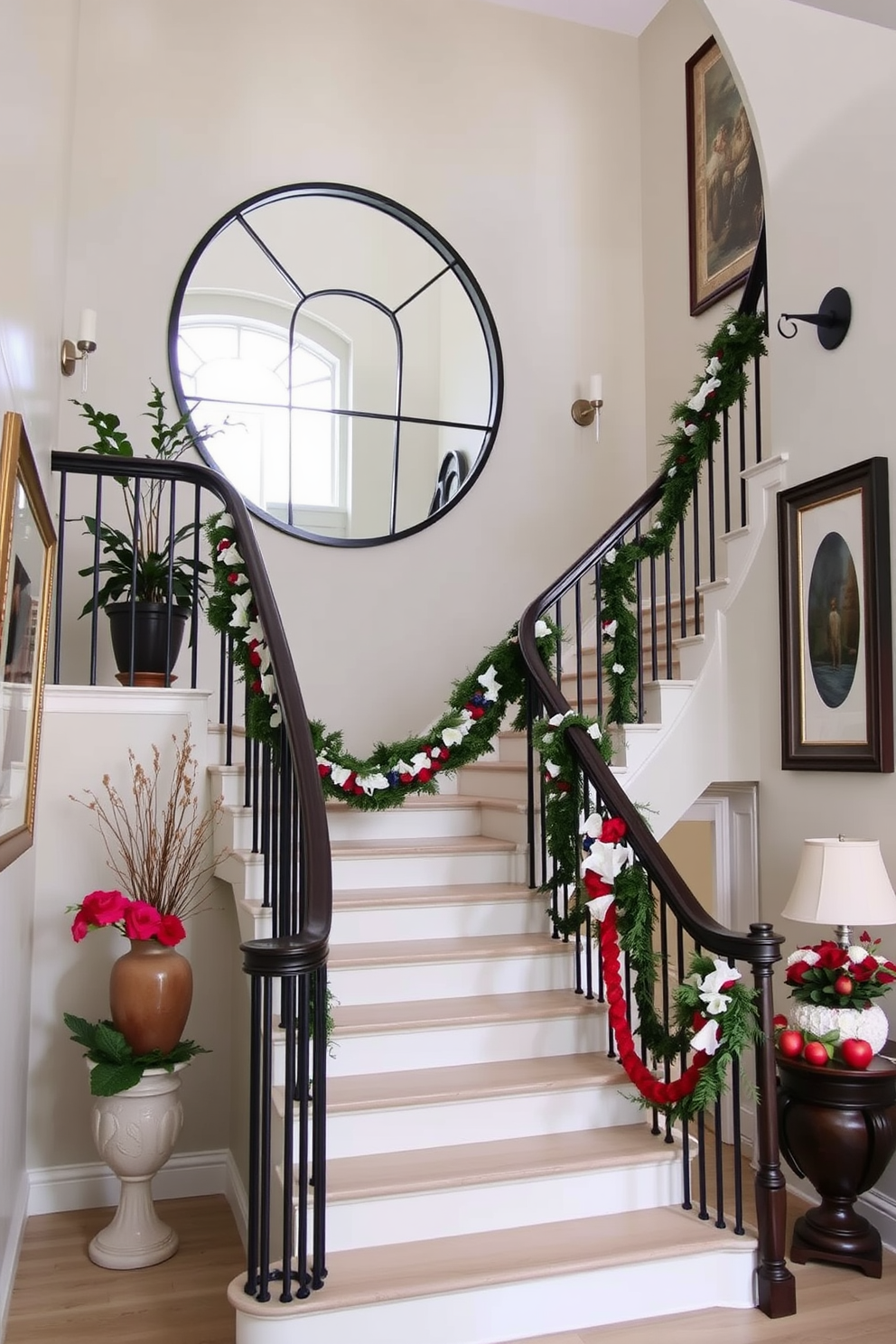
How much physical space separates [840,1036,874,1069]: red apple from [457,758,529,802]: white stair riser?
1585 mm

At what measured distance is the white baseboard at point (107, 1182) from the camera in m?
3.71

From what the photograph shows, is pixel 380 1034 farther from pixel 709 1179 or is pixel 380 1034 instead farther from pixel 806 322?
pixel 806 322

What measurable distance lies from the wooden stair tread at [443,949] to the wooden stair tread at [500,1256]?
877mm

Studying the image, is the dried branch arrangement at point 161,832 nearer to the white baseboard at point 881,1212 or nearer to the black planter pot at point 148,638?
the black planter pot at point 148,638

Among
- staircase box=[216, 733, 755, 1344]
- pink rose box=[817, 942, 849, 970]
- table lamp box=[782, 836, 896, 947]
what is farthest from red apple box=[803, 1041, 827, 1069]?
staircase box=[216, 733, 755, 1344]

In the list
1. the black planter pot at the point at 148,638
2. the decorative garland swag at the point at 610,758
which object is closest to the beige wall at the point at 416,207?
the black planter pot at the point at 148,638

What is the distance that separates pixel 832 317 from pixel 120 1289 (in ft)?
12.6

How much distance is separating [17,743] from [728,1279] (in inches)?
89.2

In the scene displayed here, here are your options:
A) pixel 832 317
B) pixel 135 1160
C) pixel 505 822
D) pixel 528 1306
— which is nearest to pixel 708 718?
pixel 505 822

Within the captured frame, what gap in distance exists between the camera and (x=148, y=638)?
427cm

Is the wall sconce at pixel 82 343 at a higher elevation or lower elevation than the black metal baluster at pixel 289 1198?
higher

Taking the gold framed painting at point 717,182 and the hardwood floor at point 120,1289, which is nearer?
the hardwood floor at point 120,1289

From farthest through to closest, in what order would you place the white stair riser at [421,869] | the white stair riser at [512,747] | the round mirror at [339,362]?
the round mirror at [339,362]
the white stair riser at [512,747]
the white stair riser at [421,869]

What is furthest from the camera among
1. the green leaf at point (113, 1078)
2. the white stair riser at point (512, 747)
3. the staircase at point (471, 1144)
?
the white stair riser at point (512, 747)
